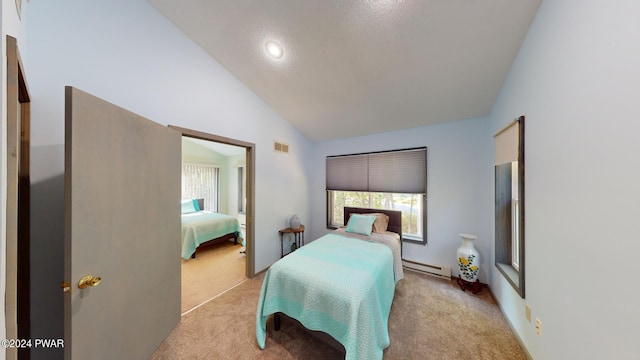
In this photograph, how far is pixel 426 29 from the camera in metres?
1.55

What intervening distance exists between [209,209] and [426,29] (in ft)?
19.0

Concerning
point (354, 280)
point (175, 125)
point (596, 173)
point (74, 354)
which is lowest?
point (74, 354)

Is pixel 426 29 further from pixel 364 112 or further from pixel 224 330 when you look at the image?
pixel 224 330

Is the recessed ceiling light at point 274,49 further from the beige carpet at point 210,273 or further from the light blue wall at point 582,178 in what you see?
the beige carpet at point 210,273

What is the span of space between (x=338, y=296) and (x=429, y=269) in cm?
210

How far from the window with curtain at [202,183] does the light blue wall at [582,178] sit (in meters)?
6.00

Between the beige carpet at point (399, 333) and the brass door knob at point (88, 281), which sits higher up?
the brass door knob at point (88, 281)

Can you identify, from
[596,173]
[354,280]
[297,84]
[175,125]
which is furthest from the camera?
[297,84]

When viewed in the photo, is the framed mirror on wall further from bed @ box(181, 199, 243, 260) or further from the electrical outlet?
bed @ box(181, 199, 243, 260)

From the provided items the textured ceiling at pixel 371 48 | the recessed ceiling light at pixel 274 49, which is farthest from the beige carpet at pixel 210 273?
the recessed ceiling light at pixel 274 49

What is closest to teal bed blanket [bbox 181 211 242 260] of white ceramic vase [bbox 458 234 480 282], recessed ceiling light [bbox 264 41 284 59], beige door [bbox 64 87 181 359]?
beige door [bbox 64 87 181 359]

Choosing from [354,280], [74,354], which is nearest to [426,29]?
[354,280]

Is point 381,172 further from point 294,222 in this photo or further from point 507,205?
point 294,222

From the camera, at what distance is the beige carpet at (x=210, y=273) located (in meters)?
2.35
